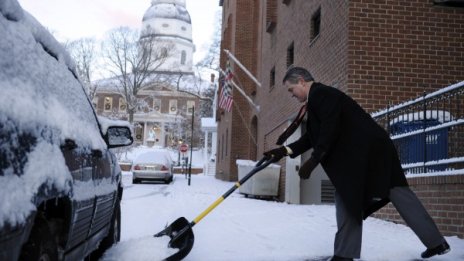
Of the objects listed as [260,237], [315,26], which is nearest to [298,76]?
[260,237]

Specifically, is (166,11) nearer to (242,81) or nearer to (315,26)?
(242,81)

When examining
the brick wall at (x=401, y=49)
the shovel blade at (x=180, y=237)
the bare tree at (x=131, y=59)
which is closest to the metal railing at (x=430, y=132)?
the brick wall at (x=401, y=49)

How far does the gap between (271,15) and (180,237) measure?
1502 cm

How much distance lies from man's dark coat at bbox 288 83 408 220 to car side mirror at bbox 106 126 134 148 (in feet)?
5.20

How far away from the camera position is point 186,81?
80812 millimetres

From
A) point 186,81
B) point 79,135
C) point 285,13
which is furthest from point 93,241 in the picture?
point 186,81

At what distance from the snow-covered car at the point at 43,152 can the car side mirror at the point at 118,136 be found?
1.65 ft

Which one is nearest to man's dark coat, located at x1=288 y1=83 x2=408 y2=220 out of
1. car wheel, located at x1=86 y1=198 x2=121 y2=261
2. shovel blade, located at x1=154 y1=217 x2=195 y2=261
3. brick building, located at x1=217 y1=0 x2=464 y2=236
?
shovel blade, located at x1=154 y1=217 x2=195 y2=261

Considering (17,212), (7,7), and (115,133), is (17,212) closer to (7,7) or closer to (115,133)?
(7,7)

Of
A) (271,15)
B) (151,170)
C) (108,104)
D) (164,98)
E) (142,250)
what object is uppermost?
(164,98)

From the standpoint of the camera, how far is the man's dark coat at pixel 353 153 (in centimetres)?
425

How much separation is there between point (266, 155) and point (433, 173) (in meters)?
2.92

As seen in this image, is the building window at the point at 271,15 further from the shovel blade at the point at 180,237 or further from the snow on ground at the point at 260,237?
the shovel blade at the point at 180,237

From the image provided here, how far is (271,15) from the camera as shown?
1905 centimetres
